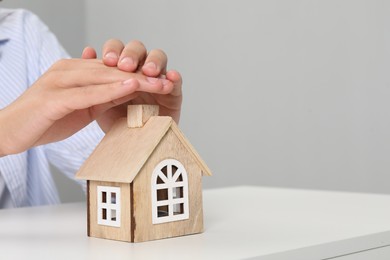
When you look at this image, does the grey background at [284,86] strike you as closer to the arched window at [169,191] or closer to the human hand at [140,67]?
the human hand at [140,67]

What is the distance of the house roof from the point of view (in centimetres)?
66

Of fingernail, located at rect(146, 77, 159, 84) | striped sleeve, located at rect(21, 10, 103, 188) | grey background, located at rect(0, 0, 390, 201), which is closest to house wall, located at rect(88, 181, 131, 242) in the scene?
fingernail, located at rect(146, 77, 159, 84)

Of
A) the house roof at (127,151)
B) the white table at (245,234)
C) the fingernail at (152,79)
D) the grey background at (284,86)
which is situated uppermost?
the grey background at (284,86)

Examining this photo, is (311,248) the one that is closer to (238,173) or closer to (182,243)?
(182,243)

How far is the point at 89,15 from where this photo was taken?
121 inches

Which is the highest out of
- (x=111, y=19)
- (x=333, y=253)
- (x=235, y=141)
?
(x=111, y=19)

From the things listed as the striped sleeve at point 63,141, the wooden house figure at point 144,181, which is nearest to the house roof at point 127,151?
the wooden house figure at point 144,181

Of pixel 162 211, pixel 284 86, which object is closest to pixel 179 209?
pixel 162 211

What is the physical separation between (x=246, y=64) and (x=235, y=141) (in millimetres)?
262

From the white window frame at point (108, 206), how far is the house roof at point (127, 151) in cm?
1

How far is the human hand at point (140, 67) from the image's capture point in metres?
0.73

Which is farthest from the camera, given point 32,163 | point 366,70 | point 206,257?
point 366,70

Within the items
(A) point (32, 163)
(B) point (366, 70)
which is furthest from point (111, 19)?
(A) point (32, 163)

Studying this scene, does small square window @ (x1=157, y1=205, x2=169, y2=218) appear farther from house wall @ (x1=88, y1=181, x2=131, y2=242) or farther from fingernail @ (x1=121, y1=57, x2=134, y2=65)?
fingernail @ (x1=121, y1=57, x2=134, y2=65)
